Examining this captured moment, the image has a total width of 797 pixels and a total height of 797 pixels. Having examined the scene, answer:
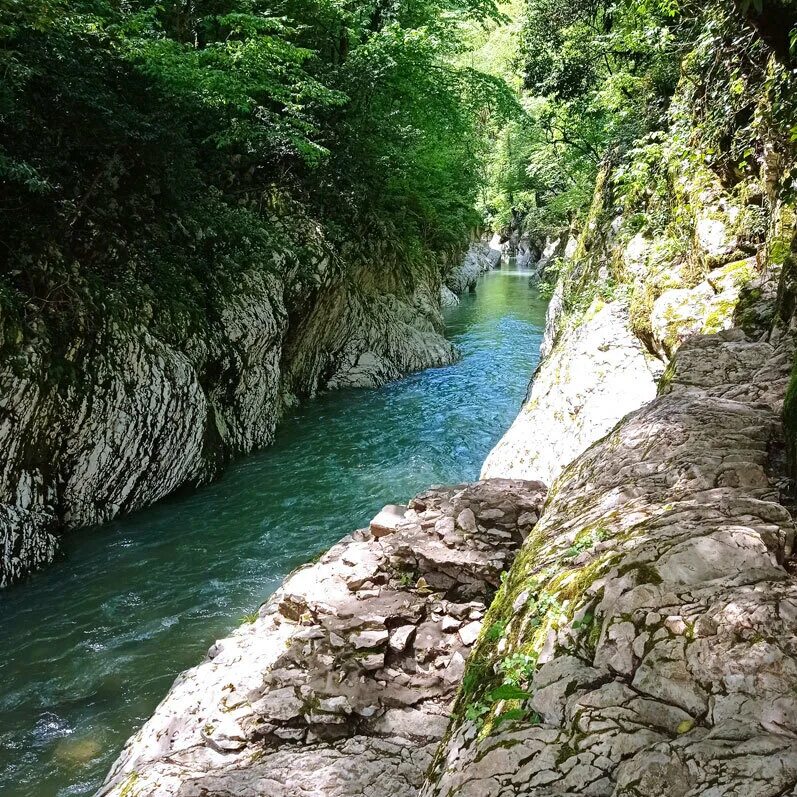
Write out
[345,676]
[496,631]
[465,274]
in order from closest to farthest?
[496,631] < [345,676] < [465,274]

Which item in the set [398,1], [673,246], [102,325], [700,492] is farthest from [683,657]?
[398,1]

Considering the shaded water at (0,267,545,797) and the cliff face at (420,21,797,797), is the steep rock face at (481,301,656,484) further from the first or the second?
the shaded water at (0,267,545,797)

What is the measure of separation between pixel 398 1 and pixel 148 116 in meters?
9.24

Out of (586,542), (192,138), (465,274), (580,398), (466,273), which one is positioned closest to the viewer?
(586,542)

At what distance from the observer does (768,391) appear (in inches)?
171

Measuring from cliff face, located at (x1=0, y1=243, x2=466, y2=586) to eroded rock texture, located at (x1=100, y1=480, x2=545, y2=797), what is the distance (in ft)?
13.1

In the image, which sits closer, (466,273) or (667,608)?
(667,608)

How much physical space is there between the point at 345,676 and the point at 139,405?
A: 6.02 m

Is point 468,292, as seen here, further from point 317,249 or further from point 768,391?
point 768,391

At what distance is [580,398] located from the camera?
799 cm

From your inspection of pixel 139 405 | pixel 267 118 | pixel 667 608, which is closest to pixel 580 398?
pixel 667 608

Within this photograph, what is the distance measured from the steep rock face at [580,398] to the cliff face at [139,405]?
473 cm

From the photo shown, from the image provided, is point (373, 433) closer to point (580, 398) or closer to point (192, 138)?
point (580, 398)

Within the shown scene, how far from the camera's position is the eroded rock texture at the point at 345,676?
3.28 metres
